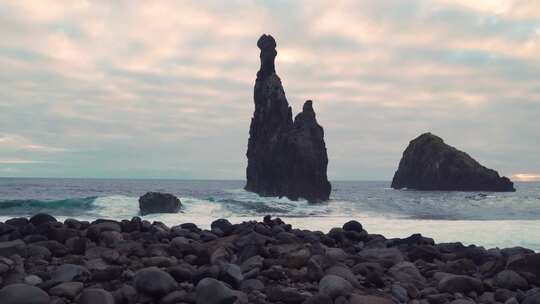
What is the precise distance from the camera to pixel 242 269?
6.83m

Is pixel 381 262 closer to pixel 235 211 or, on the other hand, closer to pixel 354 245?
pixel 354 245

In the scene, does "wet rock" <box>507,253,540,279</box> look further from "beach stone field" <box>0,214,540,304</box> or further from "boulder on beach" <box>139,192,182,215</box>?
"boulder on beach" <box>139,192,182,215</box>

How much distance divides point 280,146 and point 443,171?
47.7 meters

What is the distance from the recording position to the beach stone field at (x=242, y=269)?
5.57 meters

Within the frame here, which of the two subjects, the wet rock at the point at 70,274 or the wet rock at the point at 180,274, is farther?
the wet rock at the point at 180,274

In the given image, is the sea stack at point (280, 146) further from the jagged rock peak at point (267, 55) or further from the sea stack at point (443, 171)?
the sea stack at point (443, 171)

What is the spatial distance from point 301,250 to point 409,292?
1.63 m

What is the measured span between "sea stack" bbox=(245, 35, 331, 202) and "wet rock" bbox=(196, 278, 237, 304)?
51.7 meters

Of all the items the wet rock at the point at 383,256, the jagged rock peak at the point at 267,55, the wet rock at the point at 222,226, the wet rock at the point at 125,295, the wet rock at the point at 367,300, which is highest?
the jagged rock peak at the point at 267,55

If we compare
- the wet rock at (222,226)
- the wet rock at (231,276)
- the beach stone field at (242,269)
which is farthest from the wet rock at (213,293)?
the wet rock at (222,226)

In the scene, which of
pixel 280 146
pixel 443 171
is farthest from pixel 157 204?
pixel 443 171

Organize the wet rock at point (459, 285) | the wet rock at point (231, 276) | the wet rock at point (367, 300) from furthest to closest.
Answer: the wet rock at point (459, 285) → the wet rock at point (231, 276) → the wet rock at point (367, 300)

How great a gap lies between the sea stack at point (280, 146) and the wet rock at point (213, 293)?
5171cm

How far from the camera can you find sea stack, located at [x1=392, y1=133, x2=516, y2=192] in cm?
9869
